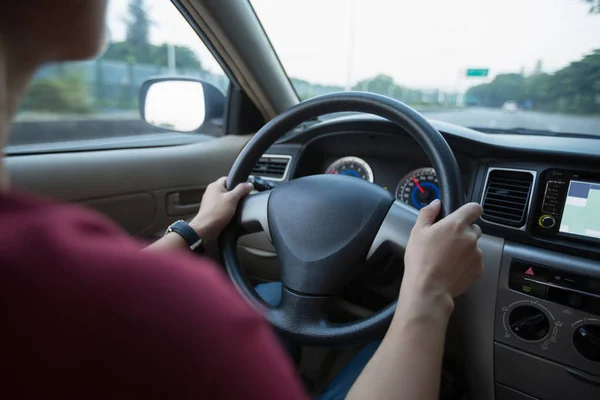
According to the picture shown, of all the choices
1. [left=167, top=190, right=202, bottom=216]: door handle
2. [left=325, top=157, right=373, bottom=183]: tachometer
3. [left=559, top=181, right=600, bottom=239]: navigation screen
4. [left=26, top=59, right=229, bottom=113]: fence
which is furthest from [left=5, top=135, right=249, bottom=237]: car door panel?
[left=559, top=181, right=600, bottom=239]: navigation screen

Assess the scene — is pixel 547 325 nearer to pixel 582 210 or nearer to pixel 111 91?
pixel 582 210

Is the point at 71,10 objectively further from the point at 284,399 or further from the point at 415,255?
the point at 415,255

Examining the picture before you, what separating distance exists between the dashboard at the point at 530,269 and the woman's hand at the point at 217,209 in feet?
1.77

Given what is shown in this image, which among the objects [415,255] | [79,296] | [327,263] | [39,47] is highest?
[39,47]

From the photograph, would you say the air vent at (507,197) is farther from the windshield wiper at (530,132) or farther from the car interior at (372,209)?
the windshield wiper at (530,132)

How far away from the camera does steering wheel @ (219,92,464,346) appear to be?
1.00 m

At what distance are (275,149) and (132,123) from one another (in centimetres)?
64

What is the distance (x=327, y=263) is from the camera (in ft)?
3.58

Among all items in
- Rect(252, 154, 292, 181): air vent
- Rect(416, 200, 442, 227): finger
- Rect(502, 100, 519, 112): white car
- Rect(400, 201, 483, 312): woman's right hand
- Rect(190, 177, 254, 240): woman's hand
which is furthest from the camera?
Rect(252, 154, 292, 181): air vent

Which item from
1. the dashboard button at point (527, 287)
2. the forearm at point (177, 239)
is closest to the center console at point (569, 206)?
the dashboard button at point (527, 287)

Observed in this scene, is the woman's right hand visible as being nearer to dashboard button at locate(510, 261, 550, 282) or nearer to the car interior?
the car interior

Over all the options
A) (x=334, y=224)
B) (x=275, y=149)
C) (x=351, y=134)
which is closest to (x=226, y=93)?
(x=275, y=149)

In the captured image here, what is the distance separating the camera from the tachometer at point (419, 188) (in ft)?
4.79

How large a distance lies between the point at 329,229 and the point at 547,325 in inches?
25.3
